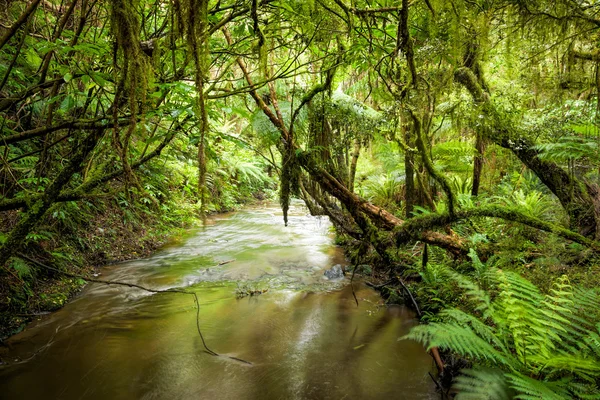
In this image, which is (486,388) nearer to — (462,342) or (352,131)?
(462,342)

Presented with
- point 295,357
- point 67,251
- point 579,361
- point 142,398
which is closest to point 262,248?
point 67,251

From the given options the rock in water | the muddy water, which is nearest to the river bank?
the muddy water

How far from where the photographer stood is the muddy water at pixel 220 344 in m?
2.64

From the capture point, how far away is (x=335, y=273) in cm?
528

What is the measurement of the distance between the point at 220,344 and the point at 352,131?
329cm

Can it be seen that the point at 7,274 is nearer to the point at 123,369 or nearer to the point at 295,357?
the point at 123,369

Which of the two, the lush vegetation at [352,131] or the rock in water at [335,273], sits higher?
the lush vegetation at [352,131]

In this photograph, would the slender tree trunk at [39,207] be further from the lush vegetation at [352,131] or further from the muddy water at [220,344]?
the muddy water at [220,344]

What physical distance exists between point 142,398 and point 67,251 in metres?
3.18

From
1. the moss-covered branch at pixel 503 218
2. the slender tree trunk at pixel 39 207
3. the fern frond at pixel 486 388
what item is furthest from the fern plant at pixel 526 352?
the slender tree trunk at pixel 39 207

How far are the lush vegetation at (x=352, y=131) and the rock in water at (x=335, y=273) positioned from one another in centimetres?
86

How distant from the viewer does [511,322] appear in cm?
232

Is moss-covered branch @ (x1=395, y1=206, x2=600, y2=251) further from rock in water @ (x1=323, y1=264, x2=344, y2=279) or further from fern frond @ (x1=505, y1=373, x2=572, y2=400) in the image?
rock in water @ (x1=323, y1=264, x2=344, y2=279)

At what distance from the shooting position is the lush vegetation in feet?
6.72
